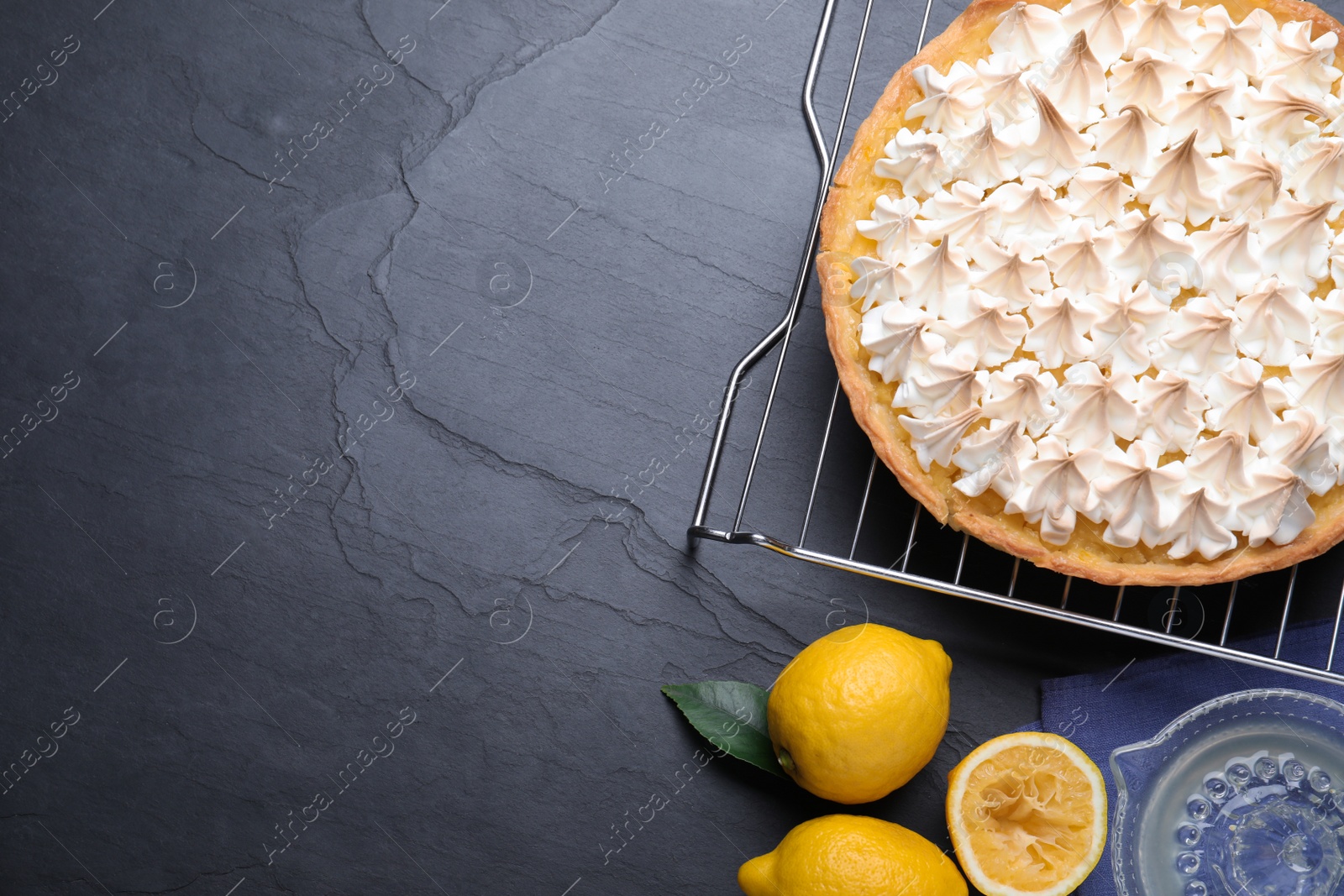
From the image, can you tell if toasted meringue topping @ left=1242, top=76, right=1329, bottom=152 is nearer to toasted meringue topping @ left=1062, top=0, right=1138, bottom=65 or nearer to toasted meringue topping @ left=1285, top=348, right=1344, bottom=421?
toasted meringue topping @ left=1062, top=0, right=1138, bottom=65

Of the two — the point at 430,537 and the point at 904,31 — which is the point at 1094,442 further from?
the point at 430,537

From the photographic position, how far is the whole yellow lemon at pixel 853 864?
161 cm

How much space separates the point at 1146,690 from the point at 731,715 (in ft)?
3.04

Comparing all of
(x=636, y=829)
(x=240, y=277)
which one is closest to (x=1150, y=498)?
(x=636, y=829)

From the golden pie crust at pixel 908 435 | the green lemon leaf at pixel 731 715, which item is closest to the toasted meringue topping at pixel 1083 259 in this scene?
the golden pie crust at pixel 908 435

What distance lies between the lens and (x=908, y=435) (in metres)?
1.70

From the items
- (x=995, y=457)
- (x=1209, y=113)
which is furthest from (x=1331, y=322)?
(x=995, y=457)

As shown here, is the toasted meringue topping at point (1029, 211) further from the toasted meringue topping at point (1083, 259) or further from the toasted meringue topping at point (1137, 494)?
the toasted meringue topping at point (1137, 494)

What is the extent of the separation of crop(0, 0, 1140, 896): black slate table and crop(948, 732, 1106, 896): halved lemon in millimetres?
235

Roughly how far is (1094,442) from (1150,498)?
138mm

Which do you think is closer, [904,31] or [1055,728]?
[1055,728]


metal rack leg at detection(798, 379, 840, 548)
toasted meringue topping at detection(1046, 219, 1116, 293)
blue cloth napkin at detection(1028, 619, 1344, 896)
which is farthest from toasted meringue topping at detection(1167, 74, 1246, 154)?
blue cloth napkin at detection(1028, 619, 1344, 896)

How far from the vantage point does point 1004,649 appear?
6.50 feet

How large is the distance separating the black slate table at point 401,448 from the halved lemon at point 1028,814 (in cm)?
24
